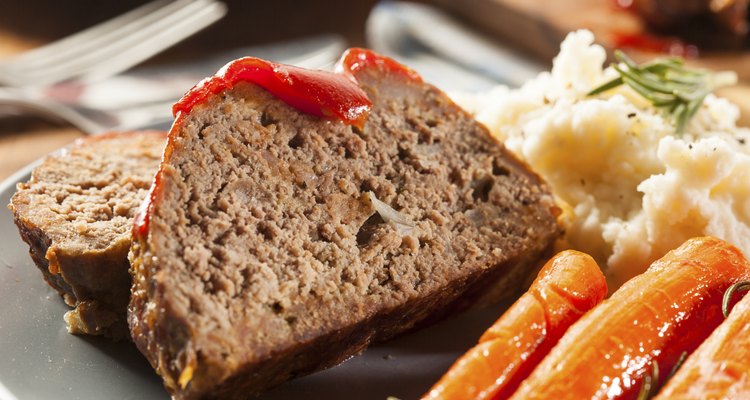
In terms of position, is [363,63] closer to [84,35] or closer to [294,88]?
[294,88]

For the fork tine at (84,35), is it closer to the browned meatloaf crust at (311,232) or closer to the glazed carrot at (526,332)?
the browned meatloaf crust at (311,232)

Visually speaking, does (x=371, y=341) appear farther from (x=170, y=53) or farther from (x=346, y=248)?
(x=170, y=53)

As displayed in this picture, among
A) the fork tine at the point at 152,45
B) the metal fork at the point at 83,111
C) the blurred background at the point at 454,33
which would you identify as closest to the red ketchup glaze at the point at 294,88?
the metal fork at the point at 83,111

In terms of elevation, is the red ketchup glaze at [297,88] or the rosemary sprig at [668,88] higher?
the rosemary sprig at [668,88]

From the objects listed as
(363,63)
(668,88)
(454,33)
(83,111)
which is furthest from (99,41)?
(668,88)

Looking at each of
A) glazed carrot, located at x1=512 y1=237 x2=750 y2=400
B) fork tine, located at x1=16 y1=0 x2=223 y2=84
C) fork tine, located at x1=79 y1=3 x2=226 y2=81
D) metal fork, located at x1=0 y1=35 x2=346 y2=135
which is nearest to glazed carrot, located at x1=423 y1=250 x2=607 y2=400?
glazed carrot, located at x1=512 y1=237 x2=750 y2=400
